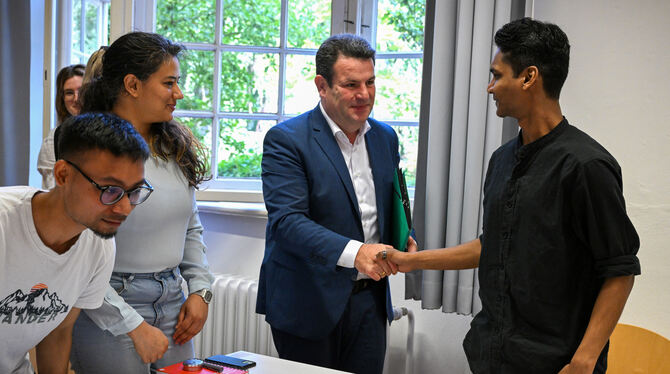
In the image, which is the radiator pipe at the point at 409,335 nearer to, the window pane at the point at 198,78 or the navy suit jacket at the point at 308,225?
the navy suit jacket at the point at 308,225

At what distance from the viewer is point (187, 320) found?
1.91 meters

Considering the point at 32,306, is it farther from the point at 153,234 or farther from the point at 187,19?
the point at 187,19

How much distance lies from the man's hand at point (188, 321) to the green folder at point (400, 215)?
0.68 m

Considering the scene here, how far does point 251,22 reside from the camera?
3320 mm

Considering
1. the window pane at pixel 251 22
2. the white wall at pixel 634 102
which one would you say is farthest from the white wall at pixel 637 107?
the window pane at pixel 251 22

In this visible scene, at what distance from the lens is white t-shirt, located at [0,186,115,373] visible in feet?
4.81

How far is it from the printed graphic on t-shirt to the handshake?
86 cm

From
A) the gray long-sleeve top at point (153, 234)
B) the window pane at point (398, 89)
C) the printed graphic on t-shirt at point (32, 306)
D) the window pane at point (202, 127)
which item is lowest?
the printed graphic on t-shirt at point (32, 306)

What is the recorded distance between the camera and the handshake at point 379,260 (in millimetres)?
2004

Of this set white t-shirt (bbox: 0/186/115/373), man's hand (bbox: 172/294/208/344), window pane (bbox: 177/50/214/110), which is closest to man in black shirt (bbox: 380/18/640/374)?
man's hand (bbox: 172/294/208/344)

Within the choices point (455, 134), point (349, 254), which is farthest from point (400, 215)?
point (455, 134)

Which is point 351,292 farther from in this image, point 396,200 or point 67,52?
point 67,52

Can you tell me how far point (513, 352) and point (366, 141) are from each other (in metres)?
0.94

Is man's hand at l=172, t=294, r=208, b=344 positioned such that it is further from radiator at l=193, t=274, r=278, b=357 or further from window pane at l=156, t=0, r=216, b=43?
window pane at l=156, t=0, r=216, b=43
